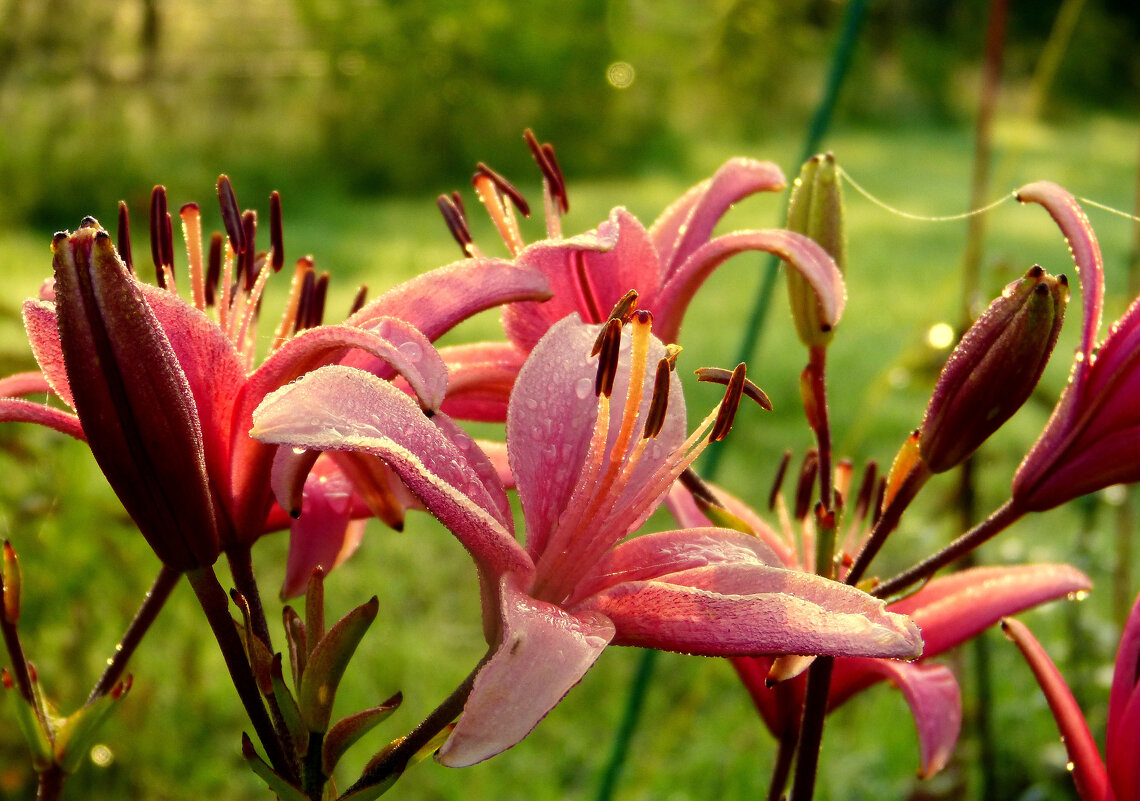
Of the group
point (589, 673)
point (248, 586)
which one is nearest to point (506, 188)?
point (248, 586)

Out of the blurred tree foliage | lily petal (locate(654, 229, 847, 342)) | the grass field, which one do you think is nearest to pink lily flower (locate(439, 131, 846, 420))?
lily petal (locate(654, 229, 847, 342))

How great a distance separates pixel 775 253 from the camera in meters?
0.51

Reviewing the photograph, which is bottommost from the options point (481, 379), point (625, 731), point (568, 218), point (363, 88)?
point (568, 218)

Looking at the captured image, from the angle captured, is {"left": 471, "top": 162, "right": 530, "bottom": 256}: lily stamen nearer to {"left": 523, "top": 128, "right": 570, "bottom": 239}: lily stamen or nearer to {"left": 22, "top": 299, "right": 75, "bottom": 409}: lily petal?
{"left": 523, "top": 128, "right": 570, "bottom": 239}: lily stamen

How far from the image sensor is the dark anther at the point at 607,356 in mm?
431

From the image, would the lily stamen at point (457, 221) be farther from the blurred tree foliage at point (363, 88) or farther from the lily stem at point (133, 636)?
the blurred tree foliage at point (363, 88)

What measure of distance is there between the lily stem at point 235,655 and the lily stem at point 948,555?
0.78 ft

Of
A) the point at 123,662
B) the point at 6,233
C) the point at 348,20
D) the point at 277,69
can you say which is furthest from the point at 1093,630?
the point at 277,69

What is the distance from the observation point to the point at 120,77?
4645 mm

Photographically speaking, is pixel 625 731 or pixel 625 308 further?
pixel 625 731

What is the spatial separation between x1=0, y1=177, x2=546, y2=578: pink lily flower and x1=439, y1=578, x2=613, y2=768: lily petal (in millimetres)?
80

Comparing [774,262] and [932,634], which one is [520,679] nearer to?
[932,634]

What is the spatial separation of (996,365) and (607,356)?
157mm

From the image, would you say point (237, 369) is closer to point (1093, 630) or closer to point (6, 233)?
point (1093, 630)
